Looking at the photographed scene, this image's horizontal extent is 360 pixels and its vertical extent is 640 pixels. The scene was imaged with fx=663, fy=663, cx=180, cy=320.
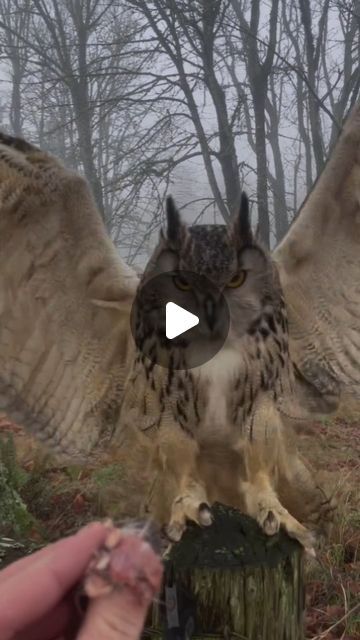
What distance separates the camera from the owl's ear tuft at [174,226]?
1681 millimetres

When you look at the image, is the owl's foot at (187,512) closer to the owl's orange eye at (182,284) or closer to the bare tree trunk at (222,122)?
the owl's orange eye at (182,284)

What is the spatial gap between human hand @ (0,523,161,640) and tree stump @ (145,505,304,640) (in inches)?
28.5

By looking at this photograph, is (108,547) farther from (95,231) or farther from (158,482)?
(95,231)

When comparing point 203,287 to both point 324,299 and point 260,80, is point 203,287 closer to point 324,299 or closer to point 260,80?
point 324,299

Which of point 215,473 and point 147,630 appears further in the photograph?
point 215,473

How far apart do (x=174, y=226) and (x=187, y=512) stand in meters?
0.74

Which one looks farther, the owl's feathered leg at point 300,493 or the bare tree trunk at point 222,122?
the bare tree trunk at point 222,122

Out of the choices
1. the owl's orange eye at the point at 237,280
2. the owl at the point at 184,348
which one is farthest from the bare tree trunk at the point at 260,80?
the owl's orange eye at the point at 237,280

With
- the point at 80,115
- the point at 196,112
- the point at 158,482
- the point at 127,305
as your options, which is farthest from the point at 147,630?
the point at 80,115

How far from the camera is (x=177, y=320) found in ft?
6.04

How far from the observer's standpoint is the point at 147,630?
188 cm

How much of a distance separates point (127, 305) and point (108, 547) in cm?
132

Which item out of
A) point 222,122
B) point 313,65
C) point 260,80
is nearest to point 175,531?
point 222,122
